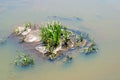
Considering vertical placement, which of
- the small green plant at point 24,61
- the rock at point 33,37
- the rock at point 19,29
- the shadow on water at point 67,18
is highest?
the shadow on water at point 67,18

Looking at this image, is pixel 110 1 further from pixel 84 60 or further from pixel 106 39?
pixel 84 60

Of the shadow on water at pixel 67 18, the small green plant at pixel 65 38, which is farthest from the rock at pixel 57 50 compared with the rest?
the shadow on water at pixel 67 18

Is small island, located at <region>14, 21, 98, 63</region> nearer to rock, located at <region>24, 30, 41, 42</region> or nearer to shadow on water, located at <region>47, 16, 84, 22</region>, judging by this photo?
rock, located at <region>24, 30, 41, 42</region>

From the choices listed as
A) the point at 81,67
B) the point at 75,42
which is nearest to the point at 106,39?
the point at 75,42

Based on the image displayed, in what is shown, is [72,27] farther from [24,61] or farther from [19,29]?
[24,61]

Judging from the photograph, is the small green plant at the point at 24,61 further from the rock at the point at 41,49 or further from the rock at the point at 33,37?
the rock at the point at 33,37
